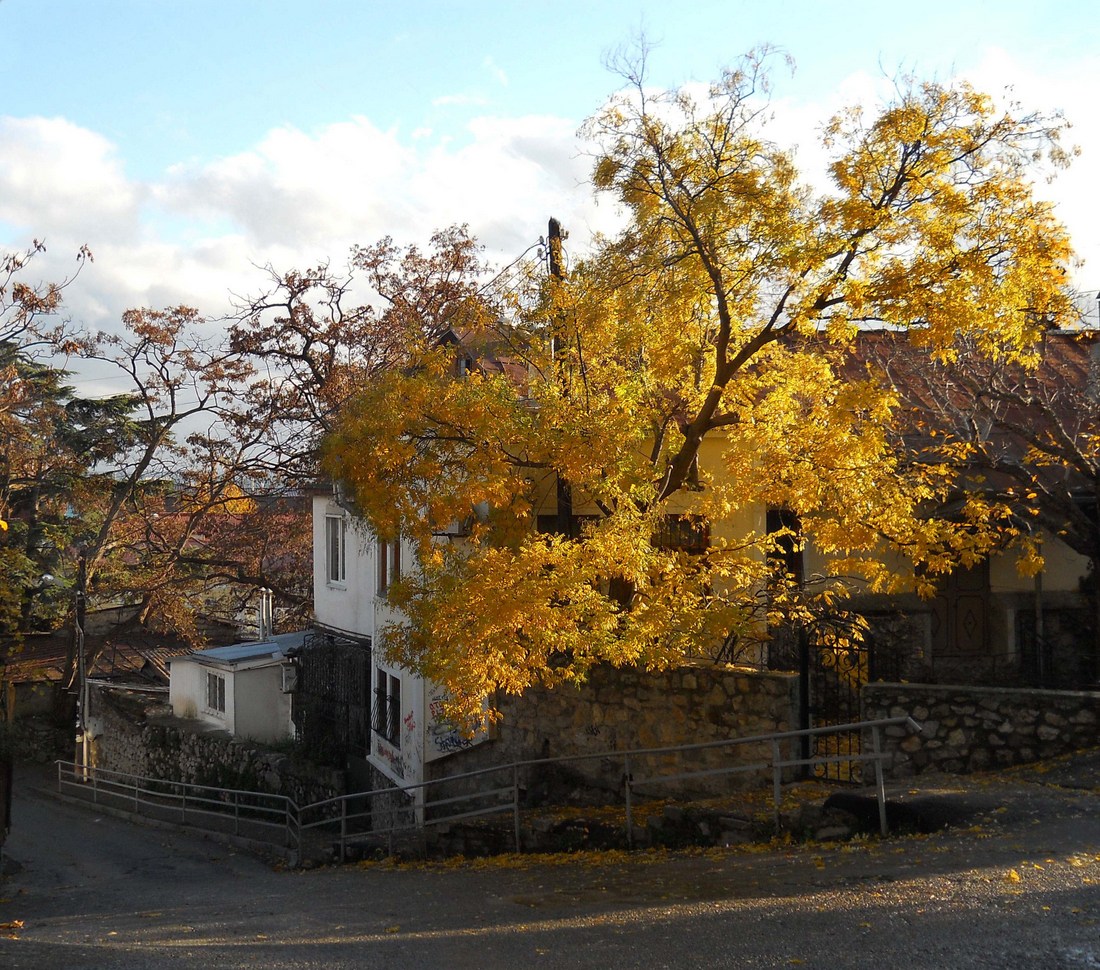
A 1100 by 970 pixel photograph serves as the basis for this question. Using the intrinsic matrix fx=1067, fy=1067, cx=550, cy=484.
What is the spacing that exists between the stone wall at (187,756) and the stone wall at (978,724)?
12656 mm

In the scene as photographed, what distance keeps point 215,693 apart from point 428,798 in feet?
45.7

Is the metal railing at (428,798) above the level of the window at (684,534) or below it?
below

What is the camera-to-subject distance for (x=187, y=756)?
1048 inches

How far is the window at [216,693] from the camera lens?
91.5ft

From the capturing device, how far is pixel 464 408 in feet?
37.1

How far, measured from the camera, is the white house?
54.1ft

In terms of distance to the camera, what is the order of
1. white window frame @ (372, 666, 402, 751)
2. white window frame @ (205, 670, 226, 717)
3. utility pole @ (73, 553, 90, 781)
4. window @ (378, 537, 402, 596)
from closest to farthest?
white window frame @ (372, 666, 402, 751)
window @ (378, 537, 402, 596)
white window frame @ (205, 670, 226, 717)
utility pole @ (73, 553, 90, 781)

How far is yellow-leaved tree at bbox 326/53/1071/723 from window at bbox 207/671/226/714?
57.1 ft

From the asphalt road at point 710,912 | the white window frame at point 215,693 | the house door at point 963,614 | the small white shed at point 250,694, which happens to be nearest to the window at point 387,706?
the asphalt road at point 710,912

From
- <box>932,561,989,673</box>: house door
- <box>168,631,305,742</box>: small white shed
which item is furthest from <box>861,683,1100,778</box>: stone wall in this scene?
<box>168,631,305,742</box>: small white shed

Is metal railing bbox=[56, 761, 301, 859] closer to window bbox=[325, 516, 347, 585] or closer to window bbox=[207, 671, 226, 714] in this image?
window bbox=[207, 671, 226, 714]

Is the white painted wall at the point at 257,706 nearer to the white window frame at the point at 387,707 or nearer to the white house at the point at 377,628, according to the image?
the white house at the point at 377,628

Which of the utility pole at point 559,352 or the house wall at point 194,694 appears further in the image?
the house wall at point 194,694

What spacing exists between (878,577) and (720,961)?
22.6ft
